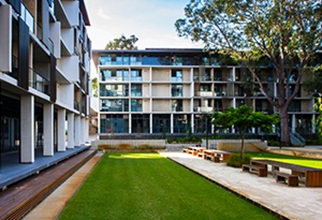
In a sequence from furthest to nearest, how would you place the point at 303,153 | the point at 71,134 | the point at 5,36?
the point at 303,153, the point at 71,134, the point at 5,36

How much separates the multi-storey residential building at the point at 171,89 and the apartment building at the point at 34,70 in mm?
16493

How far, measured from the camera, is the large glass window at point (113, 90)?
5034cm

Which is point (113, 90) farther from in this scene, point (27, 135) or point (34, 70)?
point (27, 135)

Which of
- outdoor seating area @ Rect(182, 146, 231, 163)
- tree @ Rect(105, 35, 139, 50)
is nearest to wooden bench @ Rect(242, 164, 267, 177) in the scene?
outdoor seating area @ Rect(182, 146, 231, 163)

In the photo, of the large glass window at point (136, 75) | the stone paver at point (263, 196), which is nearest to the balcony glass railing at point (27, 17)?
the stone paver at point (263, 196)

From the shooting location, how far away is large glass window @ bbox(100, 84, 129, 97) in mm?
50344

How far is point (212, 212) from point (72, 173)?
27.3ft

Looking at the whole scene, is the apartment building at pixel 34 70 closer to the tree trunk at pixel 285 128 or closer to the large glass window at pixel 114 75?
the large glass window at pixel 114 75

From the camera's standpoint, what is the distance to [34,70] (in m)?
17.5

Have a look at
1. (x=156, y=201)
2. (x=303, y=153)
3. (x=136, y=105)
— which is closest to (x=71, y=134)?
(x=156, y=201)

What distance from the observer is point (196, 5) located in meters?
35.6

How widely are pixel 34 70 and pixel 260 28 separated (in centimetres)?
2355

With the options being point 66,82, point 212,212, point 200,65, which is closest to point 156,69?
point 200,65

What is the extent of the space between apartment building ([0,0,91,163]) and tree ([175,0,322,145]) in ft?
41.3
